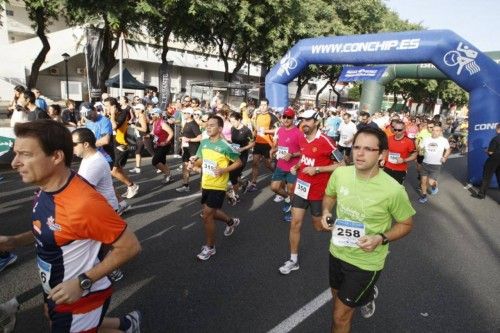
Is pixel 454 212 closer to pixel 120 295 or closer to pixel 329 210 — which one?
pixel 329 210

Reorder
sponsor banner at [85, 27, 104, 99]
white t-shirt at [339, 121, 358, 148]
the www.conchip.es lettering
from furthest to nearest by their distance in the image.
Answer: sponsor banner at [85, 27, 104, 99], white t-shirt at [339, 121, 358, 148], the www.conchip.es lettering

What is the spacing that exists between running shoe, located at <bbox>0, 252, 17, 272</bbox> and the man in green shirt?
376 cm

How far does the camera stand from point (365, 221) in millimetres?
2586

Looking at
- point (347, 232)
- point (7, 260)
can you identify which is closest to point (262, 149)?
point (7, 260)

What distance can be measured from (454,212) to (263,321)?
632 cm

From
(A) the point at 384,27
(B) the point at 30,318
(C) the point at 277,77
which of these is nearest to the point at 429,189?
(C) the point at 277,77

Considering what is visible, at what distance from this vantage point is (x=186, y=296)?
3.73 metres

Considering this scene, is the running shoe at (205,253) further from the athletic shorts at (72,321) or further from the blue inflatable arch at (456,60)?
the blue inflatable arch at (456,60)

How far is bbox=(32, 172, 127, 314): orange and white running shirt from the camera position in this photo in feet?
5.83

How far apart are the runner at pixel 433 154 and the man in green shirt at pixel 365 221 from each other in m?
6.51

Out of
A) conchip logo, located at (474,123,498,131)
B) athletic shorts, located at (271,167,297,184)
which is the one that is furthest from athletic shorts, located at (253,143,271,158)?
conchip logo, located at (474,123,498,131)

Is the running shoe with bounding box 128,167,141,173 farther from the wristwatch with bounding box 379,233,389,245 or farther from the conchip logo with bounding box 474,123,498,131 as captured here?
the conchip logo with bounding box 474,123,498,131

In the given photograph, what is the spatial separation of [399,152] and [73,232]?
6592 mm

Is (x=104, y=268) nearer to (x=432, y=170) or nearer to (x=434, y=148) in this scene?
(x=434, y=148)
